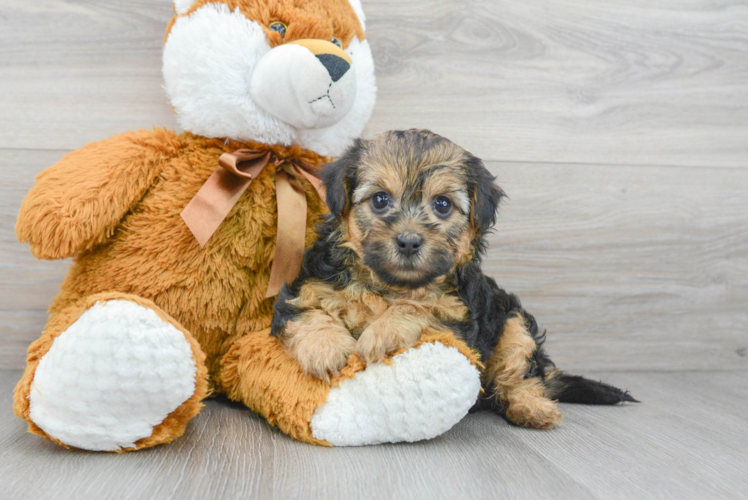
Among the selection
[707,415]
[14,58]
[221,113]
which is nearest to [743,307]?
[707,415]

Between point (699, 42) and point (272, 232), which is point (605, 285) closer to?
point (699, 42)

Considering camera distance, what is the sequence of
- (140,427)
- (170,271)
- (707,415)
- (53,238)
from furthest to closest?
1. (707,415)
2. (170,271)
3. (53,238)
4. (140,427)

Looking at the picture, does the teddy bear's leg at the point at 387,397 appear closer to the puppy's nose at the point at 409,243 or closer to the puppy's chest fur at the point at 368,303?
the puppy's chest fur at the point at 368,303

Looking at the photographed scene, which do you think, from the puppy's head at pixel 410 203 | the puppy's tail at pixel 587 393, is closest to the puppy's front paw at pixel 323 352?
the puppy's head at pixel 410 203

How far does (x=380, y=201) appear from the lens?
60.3 inches

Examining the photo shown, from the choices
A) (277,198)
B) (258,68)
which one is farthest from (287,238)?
(258,68)

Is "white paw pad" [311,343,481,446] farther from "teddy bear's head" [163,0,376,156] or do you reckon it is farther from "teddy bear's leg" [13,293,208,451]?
"teddy bear's head" [163,0,376,156]

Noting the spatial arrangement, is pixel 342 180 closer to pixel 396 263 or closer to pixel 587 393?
pixel 396 263

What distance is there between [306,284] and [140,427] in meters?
0.56

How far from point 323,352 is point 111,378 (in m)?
0.49

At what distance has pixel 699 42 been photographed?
243cm

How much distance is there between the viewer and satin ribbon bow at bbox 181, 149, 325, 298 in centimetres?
160

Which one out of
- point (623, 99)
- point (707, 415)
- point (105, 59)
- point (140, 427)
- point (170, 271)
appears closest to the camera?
point (140, 427)

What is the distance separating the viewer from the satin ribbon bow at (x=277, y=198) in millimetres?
1598
